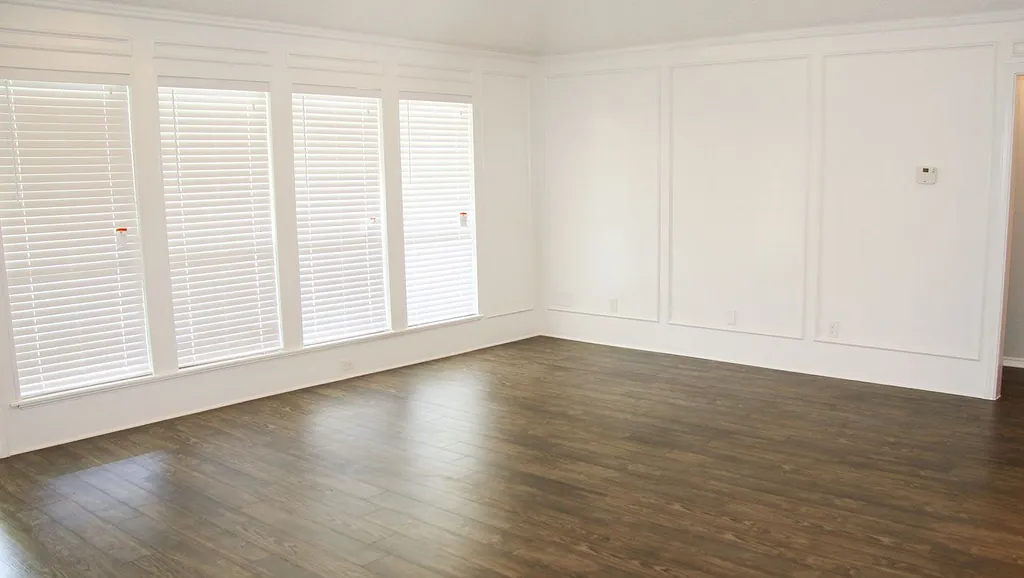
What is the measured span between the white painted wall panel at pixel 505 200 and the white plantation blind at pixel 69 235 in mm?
3106

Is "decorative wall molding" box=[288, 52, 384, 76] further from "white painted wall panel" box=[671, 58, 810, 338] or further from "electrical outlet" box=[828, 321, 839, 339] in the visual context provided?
"electrical outlet" box=[828, 321, 839, 339]

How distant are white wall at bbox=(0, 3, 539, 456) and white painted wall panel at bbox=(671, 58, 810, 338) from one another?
5.21 feet

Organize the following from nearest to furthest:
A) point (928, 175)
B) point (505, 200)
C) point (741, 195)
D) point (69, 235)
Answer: point (69, 235), point (928, 175), point (741, 195), point (505, 200)

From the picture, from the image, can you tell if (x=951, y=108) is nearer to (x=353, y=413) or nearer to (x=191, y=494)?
(x=353, y=413)

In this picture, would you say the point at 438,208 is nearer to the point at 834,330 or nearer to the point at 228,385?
the point at 228,385

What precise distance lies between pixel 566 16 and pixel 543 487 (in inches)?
165

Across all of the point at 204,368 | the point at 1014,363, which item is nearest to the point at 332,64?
the point at 204,368

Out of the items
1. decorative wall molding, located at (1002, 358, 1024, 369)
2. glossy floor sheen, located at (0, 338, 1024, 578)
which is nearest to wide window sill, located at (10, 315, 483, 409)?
glossy floor sheen, located at (0, 338, 1024, 578)

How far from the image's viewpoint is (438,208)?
6.98 m

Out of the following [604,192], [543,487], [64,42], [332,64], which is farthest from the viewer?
[604,192]

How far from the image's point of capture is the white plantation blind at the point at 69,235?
468 cm

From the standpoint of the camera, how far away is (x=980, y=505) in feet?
12.5

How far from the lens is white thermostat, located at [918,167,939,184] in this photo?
5.62 m

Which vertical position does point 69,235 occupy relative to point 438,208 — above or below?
below
